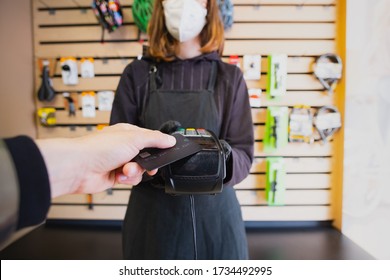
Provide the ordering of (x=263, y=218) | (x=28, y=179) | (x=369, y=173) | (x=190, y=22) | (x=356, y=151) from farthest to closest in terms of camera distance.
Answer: (x=263, y=218) < (x=356, y=151) < (x=369, y=173) < (x=190, y=22) < (x=28, y=179)

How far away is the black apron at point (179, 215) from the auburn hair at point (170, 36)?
113 millimetres

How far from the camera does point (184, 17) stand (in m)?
0.77

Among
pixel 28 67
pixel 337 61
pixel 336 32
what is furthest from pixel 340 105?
pixel 28 67

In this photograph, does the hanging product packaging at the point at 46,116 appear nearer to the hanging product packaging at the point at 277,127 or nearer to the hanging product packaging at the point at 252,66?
the hanging product packaging at the point at 252,66

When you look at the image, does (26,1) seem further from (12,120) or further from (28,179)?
(28,179)

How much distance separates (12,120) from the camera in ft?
4.48

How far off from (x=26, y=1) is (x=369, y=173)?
225 centimetres

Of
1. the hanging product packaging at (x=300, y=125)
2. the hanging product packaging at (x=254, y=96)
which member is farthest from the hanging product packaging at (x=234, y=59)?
the hanging product packaging at (x=300, y=125)

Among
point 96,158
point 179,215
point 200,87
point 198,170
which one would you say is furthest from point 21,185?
point 200,87

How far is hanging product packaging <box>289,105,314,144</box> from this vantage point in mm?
1331

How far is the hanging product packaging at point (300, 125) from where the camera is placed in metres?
1.33

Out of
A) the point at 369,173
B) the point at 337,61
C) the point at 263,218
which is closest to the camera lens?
the point at 369,173

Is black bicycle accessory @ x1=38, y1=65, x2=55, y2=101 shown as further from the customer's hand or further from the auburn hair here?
the customer's hand

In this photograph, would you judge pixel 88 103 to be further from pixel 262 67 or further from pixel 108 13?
pixel 262 67
